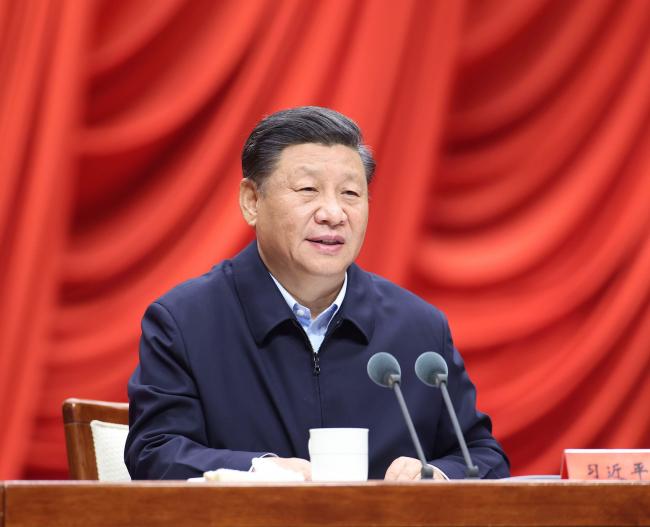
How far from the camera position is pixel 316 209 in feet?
6.07

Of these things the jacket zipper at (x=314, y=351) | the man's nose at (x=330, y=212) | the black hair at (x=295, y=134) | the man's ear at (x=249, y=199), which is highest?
the black hair at (x=295, y=134)

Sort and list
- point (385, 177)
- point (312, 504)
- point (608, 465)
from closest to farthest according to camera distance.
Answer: point (312, 504), point (608, 465), point (385, 177)

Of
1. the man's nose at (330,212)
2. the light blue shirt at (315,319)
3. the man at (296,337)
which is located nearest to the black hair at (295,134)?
the man at (296,337)

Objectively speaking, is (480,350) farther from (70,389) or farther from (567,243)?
(70,389)

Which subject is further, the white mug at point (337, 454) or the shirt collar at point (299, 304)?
the shirt collar at point (299, 304)

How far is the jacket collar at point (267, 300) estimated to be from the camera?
1.82 metres

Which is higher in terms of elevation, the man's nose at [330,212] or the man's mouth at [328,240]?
the man's nose at [330,212]

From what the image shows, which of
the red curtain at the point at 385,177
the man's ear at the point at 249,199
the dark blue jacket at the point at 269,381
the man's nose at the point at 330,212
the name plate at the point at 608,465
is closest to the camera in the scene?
the name plate at the point at 608,465

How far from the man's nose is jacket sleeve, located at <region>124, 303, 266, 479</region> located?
0.97ft

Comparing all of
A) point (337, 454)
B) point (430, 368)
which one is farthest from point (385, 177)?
point (337, 454)

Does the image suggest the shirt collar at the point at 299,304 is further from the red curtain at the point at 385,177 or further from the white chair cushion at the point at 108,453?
the red curtain at the point at 385,177

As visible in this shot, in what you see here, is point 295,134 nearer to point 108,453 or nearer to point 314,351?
point 314,351

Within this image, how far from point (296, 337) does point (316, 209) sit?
8.5 inches

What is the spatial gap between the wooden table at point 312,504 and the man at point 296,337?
59cm
